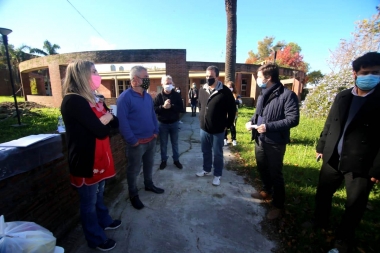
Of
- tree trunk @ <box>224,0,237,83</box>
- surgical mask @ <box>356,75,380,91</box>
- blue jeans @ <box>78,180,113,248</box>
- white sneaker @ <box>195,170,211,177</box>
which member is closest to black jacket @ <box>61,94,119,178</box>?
blue jeans @ <box>78,180,113,248</box>

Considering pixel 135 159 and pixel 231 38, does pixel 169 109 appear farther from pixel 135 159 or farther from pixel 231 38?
pixel 231 38

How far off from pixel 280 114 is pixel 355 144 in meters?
0.82

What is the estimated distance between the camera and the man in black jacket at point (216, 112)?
3.19 meters

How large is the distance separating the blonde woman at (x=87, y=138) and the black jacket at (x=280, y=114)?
1.96 meters

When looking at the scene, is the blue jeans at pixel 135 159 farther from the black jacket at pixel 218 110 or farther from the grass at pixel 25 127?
the grass at pixel 25 127

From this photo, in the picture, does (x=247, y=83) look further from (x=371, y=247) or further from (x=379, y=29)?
(x=371, y=247)

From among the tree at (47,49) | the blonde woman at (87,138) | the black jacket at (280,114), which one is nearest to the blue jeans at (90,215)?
the blonde woman at (87,138)

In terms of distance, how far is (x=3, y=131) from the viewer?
7359mm

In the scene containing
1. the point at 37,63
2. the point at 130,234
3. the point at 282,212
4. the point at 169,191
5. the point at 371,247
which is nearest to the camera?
the point at 371,247

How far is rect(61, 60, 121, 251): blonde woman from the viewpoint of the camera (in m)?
1.68

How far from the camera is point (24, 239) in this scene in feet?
3.64

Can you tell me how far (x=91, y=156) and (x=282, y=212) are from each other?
2.58 metres

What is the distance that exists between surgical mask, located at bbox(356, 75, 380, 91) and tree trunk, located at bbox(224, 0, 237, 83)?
723 cm

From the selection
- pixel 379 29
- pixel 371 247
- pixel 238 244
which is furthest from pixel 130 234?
pixel 379 29
